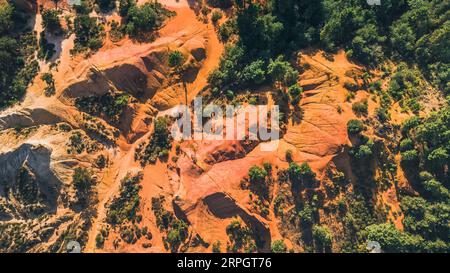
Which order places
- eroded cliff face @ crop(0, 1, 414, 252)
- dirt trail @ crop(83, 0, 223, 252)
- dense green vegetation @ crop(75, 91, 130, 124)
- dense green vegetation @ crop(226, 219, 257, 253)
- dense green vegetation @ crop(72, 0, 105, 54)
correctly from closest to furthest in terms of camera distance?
eroded cliff face @ crop(0, 1, 414, 252) < dense green vegetation @ crop(226, 219, 257, 253) < dirt trail @ crop(83, 0, 223, 252) < dense green vegetation @ crop(75, 91, 130, 124) < dense green vegetation @ crop(72, 0, 105, 54)

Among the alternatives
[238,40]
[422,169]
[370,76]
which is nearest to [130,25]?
[238,40]

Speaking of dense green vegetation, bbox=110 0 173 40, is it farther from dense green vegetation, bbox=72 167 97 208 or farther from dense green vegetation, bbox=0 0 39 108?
dense green vegetation, bbox=72 167 97 208

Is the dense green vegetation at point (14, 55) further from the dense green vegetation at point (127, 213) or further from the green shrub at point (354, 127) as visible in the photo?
the green shrub at point (354, 127)

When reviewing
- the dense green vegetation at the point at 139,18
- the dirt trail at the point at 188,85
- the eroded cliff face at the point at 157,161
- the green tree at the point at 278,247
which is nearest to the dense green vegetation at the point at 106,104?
the eroded cliff face at the point at 157,161

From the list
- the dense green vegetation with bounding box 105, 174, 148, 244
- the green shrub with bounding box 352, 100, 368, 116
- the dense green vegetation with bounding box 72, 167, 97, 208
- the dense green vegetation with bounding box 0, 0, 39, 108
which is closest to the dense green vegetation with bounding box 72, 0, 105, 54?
the dense green vegetation with bounding box 0, 0, 39, 108

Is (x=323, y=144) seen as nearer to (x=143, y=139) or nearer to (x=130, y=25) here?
(x=143, y=139)

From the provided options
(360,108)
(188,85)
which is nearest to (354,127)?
(360,108)

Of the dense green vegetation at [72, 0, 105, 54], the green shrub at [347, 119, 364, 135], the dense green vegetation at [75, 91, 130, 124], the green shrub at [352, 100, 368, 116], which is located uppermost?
the dense green vegetation at [72, 0, 105, 54]
